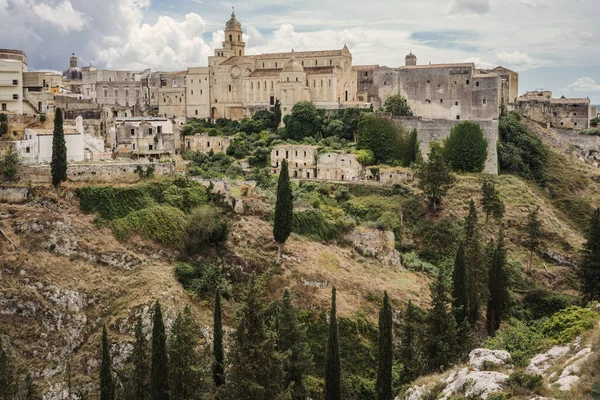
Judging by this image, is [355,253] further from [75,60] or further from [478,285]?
[75,60]

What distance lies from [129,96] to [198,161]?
2451 cm

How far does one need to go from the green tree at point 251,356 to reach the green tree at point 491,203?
2850 centimetres

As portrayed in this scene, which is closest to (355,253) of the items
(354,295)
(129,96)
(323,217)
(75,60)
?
(323,217)

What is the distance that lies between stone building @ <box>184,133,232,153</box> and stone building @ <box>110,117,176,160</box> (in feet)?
24.0

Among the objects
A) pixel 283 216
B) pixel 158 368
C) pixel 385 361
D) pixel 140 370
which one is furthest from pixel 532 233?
pixel 140 370

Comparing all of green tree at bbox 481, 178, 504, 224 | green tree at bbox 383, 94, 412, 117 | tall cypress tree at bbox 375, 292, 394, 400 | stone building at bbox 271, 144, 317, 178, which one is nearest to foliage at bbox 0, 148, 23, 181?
tall cypress tree at bbox 375, 292, 394, 400

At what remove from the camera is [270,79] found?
68.5 meters

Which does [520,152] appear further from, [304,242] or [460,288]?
[460,288]

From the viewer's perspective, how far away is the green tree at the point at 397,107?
60.2 meters

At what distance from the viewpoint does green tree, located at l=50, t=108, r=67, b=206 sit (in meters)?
35.5

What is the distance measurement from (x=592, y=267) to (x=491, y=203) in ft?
38.1

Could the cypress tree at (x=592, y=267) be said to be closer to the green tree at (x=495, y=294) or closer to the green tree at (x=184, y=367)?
the green tree at (x=495, y=294)

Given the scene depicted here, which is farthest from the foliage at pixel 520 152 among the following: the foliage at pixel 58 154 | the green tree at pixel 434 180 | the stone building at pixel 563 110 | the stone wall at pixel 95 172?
the foliage at pixel 58 154

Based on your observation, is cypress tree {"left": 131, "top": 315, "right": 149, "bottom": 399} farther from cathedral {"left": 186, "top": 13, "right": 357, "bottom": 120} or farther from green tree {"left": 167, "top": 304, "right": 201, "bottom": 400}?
cathedral {"left": 186, "top": 13, "right": 357, "bottom": 120}
